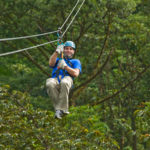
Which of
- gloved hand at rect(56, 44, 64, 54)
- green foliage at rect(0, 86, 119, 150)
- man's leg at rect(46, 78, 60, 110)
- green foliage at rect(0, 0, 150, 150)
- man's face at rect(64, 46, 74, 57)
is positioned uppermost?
green foliage at rect(0, 0, 150, 150)

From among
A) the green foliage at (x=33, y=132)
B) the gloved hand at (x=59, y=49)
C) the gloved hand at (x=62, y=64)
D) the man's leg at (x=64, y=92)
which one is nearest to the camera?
the gloved hand at (x=59, y=49)

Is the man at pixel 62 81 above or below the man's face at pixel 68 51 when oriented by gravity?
below

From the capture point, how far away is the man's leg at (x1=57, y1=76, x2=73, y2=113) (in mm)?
5818

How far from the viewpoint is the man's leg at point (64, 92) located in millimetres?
5818

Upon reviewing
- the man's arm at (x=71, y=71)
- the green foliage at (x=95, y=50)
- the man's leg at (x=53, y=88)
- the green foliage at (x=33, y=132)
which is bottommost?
Result: the green foliage at (x=33, y=132)

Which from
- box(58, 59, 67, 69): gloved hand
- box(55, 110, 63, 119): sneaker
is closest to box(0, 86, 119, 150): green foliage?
box(55, 110, 63, 119): sneaker

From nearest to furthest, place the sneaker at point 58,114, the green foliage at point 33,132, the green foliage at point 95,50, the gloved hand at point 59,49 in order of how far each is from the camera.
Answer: the gloved hand at point 59,49 → the sneaker at point 58,114 → the green foliage at point 33,132 → the green foliage at point 95,50

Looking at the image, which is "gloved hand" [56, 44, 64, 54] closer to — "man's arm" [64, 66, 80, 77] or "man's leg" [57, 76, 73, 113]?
"man's arm" [64, 66, 80, 77]

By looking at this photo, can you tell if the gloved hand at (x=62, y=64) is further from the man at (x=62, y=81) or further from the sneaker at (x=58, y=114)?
the sneaker at (x=58, y=114)

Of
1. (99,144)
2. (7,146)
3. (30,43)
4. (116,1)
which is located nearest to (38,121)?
(7,146)

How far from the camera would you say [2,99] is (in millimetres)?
7105

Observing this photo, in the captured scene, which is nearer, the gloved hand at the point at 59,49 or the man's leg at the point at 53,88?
the gloved hand at the point at 59,49

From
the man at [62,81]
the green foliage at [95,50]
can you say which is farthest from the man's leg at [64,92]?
the green foliage at [95,50]

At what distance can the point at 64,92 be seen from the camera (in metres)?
5.87
